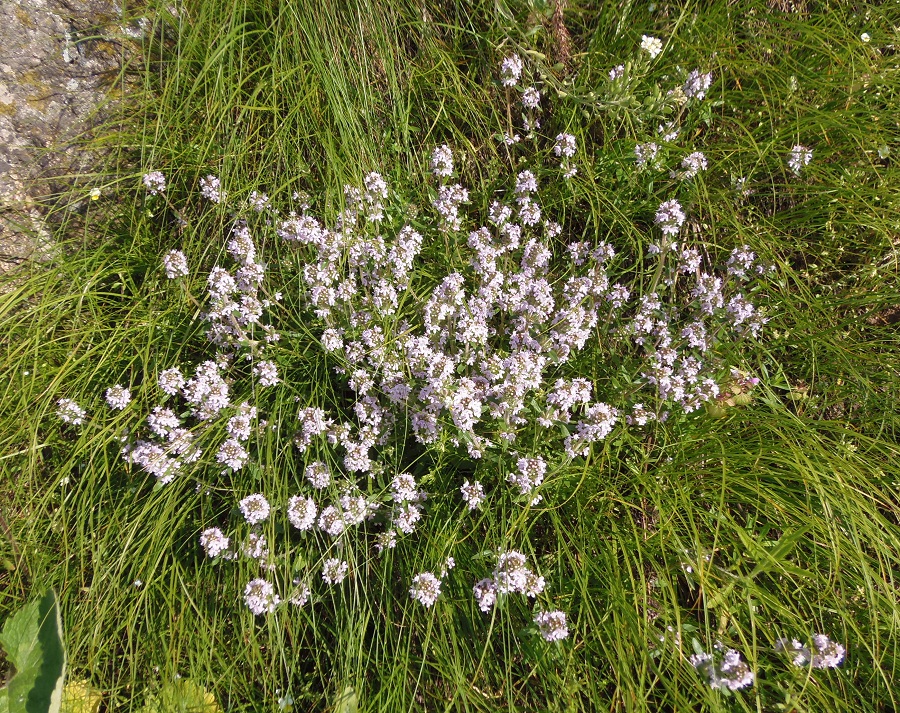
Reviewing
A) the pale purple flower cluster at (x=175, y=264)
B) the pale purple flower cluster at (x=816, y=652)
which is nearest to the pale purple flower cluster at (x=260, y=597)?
the pale purple flower cluster at (x=175, y=264)

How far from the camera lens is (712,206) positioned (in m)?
3.26

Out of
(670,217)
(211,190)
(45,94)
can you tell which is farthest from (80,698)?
(670,217)

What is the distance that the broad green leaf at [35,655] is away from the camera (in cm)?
231

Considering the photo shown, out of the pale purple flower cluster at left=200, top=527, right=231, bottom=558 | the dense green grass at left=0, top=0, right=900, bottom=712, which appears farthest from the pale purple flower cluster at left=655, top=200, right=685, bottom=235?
the pale purple flower cluster at left=200, top=527, right=231, bottom=558

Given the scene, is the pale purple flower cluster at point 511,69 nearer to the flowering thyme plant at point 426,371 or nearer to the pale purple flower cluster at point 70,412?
the flowering thyme plant at point 426,371

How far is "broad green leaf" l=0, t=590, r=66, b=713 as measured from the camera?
231 centimetres

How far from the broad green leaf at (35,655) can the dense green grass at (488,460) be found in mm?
181

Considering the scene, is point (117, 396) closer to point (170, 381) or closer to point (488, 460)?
point (170, 381)

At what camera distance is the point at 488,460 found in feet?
8.56

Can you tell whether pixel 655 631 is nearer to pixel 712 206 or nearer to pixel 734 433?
pixel 734 433

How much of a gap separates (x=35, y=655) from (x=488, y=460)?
2.16 m

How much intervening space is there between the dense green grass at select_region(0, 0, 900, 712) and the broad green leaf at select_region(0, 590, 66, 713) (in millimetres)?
181

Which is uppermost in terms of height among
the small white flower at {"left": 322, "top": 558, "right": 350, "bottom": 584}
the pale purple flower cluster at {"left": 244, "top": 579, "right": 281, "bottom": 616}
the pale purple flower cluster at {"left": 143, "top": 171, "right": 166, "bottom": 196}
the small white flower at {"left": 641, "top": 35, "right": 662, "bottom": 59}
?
the small white flower at {"left": 641, "top": 35, "right": 662, "bottom": 59}

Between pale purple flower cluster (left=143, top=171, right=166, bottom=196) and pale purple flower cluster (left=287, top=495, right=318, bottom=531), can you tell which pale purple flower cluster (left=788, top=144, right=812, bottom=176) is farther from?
pale purple flower cluster (left=143, top=171, right=166, bottom=196)
